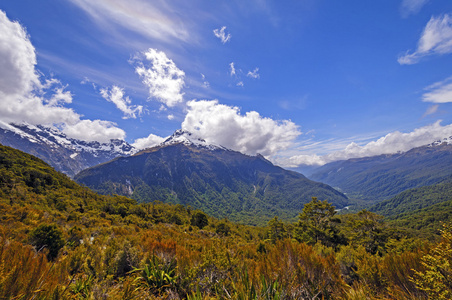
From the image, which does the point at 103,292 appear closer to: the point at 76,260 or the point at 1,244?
the point at 1,244

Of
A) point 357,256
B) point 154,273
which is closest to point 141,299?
point 154,273

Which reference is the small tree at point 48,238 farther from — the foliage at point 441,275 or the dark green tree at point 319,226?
the dark green tree at point 319,226

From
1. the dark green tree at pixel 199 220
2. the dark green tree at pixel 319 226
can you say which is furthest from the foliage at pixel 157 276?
the dark green tree at pixel 199 220

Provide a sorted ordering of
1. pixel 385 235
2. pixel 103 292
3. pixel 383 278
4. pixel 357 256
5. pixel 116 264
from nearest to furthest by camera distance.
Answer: pixel 103 292 → pixel 383 278 → pixel 116 264 → pixel 357 256 → pixel 385 235

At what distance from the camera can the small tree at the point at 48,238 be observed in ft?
28.3

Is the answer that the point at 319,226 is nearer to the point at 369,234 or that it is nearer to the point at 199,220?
the point at 369,234

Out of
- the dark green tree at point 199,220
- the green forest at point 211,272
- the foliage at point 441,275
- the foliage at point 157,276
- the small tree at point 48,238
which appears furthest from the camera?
the dark green tree at point 199,220

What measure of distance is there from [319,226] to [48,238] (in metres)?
29.2

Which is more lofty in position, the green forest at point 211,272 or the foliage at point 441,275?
the foliage at point 441,275

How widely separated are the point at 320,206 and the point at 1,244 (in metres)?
31.6

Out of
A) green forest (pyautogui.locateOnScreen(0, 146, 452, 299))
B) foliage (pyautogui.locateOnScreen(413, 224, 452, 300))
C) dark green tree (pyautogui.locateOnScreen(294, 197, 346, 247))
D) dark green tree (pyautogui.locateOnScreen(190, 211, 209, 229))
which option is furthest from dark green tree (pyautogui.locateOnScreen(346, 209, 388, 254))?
dark green tree (pyautogui.locateOnScreen(190, 211, 209, 229))

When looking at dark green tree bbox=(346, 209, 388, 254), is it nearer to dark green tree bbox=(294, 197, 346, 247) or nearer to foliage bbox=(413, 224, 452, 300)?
dark green tree bbox=(294, 197, 346, 247)

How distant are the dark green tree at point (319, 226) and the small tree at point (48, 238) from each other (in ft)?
83.0

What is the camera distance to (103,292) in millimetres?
4223
